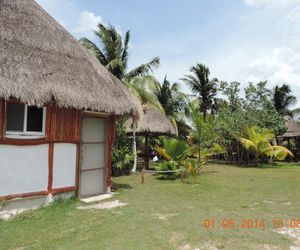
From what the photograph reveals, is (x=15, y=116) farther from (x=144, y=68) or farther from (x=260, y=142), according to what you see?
(x=260, y=142)

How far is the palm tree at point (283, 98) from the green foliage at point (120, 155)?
21.4 meters

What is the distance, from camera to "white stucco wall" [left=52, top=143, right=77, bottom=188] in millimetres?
7262

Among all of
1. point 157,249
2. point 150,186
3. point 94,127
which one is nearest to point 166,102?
point 150,186

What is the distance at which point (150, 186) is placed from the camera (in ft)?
34.3

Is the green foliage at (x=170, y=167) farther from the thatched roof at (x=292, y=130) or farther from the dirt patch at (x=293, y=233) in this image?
the thatched roof at (x=292, y=130)

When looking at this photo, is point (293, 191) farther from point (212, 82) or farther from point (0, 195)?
point (212, 82)

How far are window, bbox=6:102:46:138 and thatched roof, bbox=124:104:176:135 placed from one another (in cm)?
816

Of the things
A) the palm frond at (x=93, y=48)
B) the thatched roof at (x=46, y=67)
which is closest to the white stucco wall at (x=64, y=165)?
the thatched roof at (x=46, y=67)

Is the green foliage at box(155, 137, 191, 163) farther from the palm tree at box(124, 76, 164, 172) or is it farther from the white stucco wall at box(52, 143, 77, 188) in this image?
the white stucco wall at box(52, 143, 77, 188)

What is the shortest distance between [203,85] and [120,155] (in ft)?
56.0

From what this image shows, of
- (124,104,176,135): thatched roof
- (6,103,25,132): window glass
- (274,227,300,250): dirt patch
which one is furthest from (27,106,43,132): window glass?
(124,104,176,135): thatched roof

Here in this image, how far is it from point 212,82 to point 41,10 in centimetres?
2177

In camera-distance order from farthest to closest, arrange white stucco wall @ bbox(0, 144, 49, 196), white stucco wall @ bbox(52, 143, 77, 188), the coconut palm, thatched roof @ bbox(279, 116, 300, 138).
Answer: thatched roof @ bbox(279, 116, 300, 138)
the coconut palm
white stucco wall @ bbox(52, 143, 77, 188)
white stucco wall @ bbox(0, 144, 49, 196)
